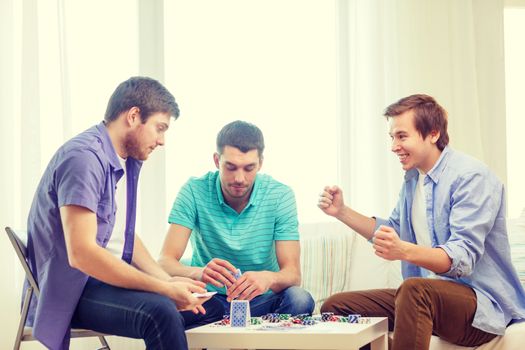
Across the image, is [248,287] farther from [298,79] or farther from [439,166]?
[298,79]

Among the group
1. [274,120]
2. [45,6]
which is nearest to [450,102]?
[274,120]

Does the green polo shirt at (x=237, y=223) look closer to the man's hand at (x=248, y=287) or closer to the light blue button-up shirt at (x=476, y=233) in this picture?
the man's hand at (x=248, y=287)

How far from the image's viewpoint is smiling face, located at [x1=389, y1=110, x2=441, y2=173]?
3.05m

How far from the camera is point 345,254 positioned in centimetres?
398

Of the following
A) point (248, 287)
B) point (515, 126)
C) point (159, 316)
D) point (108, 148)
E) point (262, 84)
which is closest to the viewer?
point (159, 316)

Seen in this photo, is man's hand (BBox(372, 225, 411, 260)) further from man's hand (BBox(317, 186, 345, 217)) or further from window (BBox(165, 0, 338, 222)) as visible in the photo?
→ window (BBox(165, 0, 338, 222))

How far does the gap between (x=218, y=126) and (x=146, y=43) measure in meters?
0.59

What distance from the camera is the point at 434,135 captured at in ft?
10.1

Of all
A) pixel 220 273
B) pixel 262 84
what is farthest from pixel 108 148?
pixel 262 84

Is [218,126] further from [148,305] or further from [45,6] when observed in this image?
[148,305]

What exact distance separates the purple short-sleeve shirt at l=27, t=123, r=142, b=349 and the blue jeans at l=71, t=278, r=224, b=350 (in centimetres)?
5

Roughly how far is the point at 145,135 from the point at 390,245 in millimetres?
872

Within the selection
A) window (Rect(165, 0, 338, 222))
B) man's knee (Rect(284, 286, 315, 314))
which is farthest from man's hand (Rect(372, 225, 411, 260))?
window (Rect(165, 0, 338, 222))

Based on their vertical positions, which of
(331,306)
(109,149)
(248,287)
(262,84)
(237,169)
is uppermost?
(262,84)
